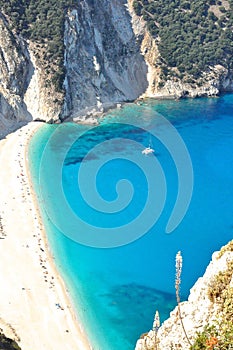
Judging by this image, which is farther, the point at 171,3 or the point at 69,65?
the point at 171,3

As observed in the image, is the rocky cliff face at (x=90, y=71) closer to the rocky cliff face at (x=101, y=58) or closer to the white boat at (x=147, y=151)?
the rocky cliff face at (x=101, y=58)

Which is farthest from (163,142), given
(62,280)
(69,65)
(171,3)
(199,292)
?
(199,292)

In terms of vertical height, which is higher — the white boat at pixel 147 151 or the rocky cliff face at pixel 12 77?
the rocky cliff face at pixel 12 77

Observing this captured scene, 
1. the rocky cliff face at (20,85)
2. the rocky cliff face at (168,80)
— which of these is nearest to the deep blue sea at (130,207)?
the rocky cliff face at (20,85)

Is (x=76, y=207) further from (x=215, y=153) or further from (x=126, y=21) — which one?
(x=126, y=21)

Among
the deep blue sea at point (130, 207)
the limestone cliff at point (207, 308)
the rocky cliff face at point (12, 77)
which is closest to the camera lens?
the limestone cliff at point (207, 308)

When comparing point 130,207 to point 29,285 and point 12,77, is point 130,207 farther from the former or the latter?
point 12,77
